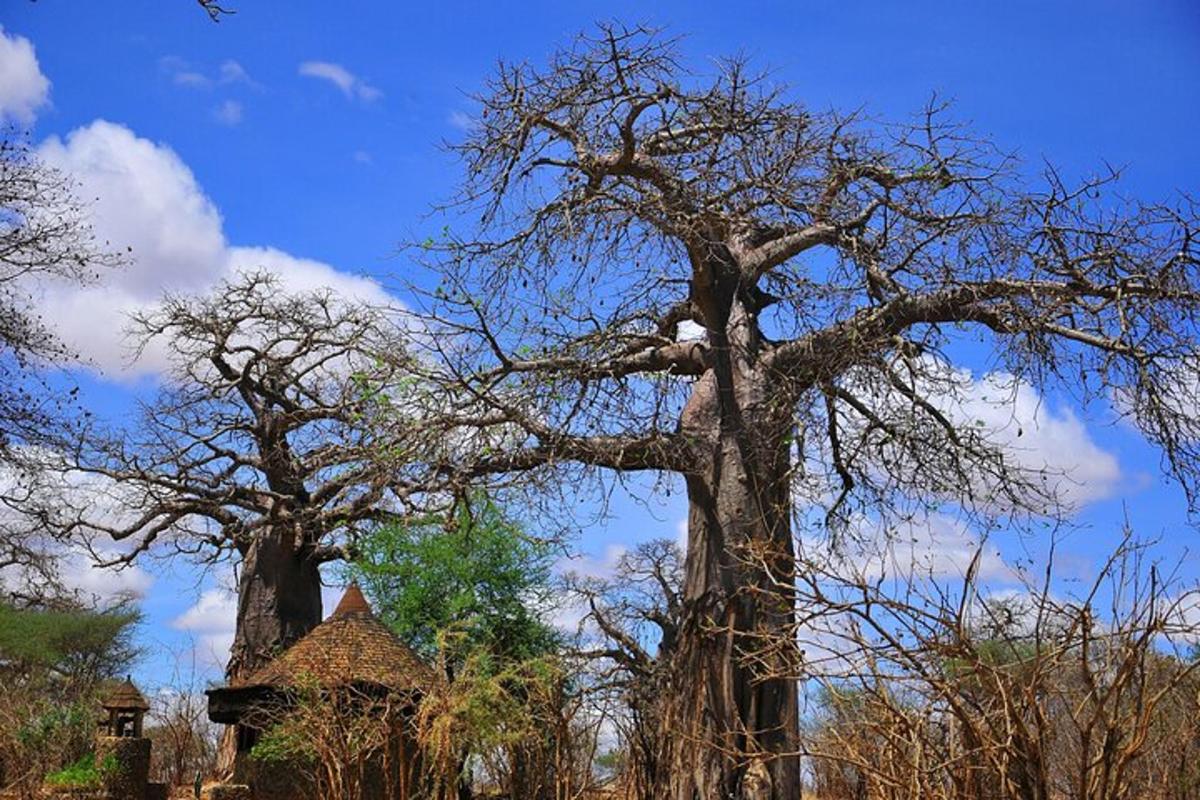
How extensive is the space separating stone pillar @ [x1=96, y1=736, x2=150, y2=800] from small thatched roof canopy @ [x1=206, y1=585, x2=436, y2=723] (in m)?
1.07

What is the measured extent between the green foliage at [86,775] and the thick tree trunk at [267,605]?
165 cm

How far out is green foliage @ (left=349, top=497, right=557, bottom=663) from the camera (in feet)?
57.1

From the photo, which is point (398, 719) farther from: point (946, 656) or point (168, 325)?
point (168, 325)

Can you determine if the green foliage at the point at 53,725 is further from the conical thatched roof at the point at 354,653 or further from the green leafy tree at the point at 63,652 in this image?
the conical thatched roof at the point at 354,653

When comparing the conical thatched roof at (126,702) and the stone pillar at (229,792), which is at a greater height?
→ the conical thatched roof at (126,702)

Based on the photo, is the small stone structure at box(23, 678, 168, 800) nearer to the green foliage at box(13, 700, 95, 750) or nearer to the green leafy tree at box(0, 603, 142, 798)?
the green foliage at box(13, 700, 95, 750)

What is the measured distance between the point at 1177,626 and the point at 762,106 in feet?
17.7

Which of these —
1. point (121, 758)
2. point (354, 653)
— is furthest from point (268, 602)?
point (354, 653)

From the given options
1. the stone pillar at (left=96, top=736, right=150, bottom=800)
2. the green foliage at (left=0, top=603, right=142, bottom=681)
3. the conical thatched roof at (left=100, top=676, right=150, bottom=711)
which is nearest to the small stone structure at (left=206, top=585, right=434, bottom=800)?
the stone pillar at (left=96, top=736, right=150, bottom=800)

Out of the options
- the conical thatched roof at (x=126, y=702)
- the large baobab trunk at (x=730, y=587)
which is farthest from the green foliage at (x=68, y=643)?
the large baobab trunk at (x=730, y=587)

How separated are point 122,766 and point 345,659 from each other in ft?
12.1

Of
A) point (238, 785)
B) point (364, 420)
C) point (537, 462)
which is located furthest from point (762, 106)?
point (238, 785)

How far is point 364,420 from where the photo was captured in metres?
8.73

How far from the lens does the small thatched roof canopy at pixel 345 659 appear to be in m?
13.7
